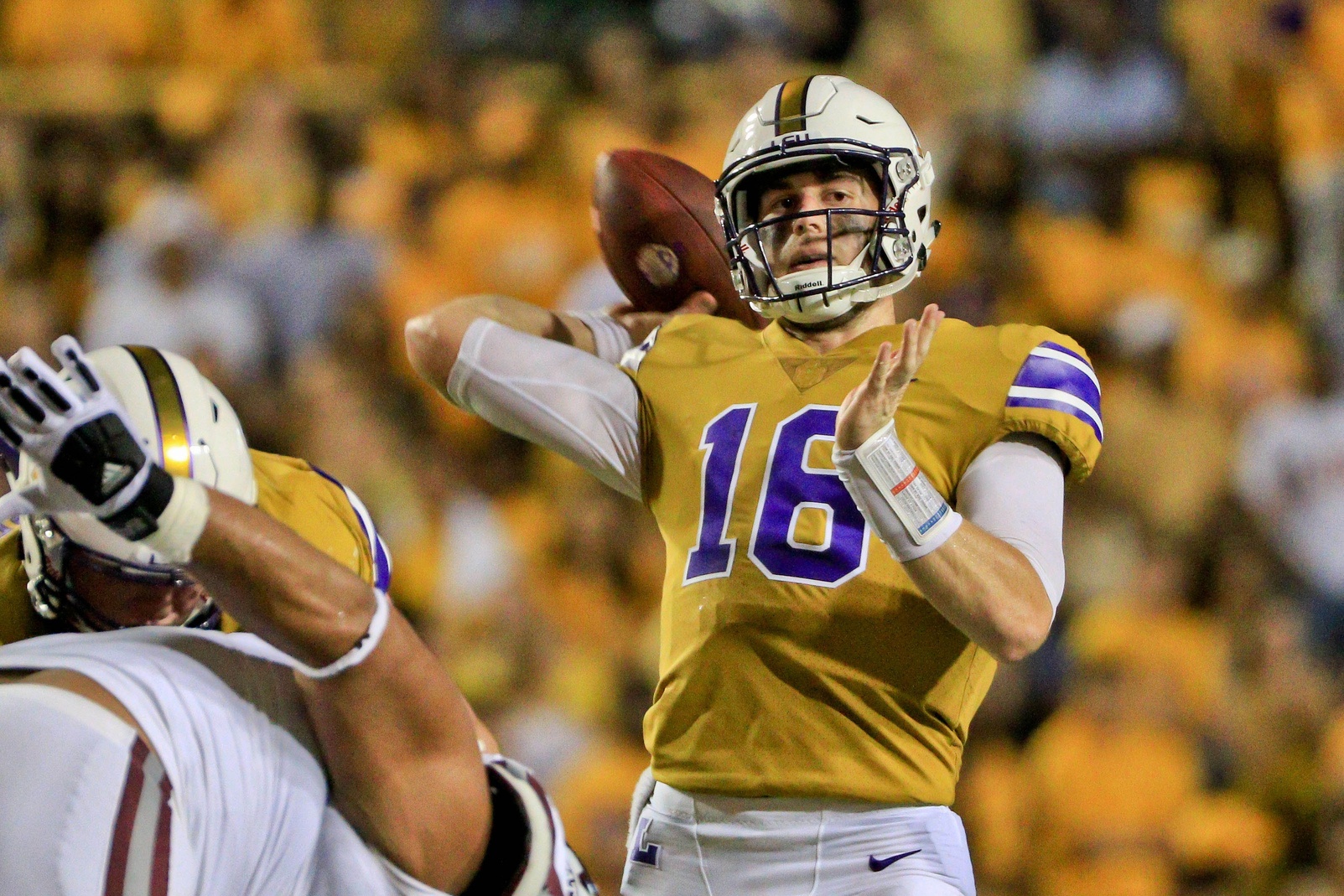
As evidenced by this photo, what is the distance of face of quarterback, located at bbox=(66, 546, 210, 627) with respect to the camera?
2074 millimetres

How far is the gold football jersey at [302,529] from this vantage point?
2348 millimetres

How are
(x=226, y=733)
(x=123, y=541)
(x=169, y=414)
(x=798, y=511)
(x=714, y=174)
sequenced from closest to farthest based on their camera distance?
1. (x=226, y=733)
2. (x=123, y=541)
3. (x=169, y=414)
4. (x=798, y=511)
5. (x=714, y=174)

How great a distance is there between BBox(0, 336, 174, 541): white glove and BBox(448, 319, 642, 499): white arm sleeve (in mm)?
959

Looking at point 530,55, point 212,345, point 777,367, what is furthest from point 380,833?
point 530,55

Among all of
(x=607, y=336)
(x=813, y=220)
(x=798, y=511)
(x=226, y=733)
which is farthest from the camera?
(x=607, y=336)

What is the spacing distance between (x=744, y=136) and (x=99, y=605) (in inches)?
48.1

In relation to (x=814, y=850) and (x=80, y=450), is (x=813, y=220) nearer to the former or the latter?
(x=814, y=850)

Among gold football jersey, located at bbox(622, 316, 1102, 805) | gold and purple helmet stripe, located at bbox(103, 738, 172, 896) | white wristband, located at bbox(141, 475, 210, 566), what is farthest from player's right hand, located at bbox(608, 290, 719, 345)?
gold and purple helmet stripe, located at bbox(103, 738, 172, 896)

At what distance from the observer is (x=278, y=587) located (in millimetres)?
1687

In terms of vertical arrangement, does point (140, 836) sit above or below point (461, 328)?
below

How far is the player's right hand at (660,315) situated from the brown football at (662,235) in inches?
0.4

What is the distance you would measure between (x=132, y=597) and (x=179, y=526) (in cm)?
48

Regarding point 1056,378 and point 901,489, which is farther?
point 1056,378

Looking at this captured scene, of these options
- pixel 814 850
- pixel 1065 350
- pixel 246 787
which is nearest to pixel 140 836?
pixel 246 787
